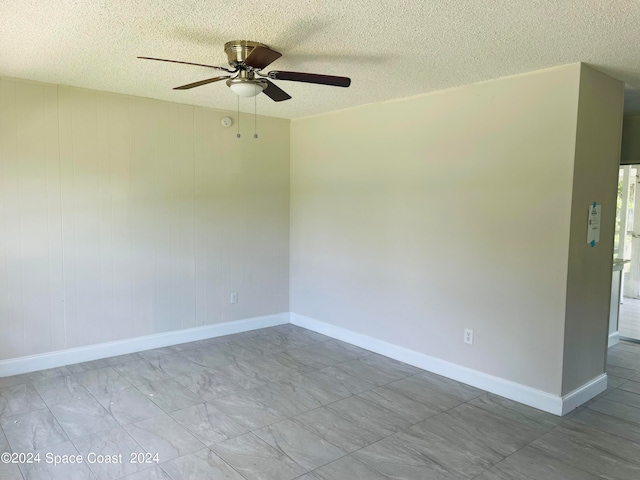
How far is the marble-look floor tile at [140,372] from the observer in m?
3.62

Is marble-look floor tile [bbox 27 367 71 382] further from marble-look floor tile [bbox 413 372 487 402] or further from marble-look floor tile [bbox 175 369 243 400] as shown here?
marble-look floor tile [bbox 413 372 487 402]

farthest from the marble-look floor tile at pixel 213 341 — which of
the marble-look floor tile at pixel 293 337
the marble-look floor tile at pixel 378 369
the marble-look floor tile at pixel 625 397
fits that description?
the marble-look floor tile at pixel 625 397

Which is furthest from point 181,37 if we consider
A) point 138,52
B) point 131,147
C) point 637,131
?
point 637,131

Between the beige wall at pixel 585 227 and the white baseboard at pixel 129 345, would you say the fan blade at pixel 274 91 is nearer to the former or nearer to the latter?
the beige wall at pixel 585 227

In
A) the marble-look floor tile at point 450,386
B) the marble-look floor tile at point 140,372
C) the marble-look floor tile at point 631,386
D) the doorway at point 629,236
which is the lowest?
the marble-look floor tile at point 140,372

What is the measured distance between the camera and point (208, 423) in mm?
2928

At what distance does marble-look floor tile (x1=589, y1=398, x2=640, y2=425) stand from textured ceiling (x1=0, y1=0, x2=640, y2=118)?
2.41 m

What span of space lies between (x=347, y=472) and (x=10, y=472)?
183 centimetres

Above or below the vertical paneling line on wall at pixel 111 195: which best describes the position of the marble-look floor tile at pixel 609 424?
below

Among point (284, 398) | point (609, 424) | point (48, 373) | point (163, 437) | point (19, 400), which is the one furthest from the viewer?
point (48, 373)

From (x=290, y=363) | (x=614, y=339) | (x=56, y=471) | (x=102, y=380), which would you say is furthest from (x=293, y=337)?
A: (x=614, y=339)

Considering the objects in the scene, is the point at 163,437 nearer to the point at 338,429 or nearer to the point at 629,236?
the point at 338,429

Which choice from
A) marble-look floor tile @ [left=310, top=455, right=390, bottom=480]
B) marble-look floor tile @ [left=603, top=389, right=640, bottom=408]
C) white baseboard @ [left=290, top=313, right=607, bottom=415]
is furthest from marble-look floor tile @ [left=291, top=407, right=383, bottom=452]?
marble-look floor tile @ [left=603, top=389, right=640, bottom=408]

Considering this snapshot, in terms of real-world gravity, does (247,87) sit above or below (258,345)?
above
